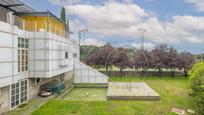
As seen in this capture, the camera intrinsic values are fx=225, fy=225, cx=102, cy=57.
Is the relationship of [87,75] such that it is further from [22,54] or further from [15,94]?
[15,94]

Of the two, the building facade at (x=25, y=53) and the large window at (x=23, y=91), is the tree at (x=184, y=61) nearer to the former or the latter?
the building facade at (x=25, y=53)

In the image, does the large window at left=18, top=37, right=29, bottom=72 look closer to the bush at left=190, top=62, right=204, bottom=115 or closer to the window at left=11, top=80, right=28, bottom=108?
the window at left=11, top=80, right=28, bottom=108

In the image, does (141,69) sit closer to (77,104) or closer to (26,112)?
(77,104)

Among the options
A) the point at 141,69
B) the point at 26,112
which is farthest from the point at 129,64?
the point at 26,112

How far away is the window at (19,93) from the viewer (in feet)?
46.8

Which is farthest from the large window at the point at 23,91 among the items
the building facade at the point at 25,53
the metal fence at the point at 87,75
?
the metal fence at the point at 87,75

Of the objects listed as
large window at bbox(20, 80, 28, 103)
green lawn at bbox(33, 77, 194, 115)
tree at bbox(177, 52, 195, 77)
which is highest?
tree at bbox(177, 52, 195, 77)

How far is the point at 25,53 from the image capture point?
15.9m

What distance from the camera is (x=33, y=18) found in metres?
18.0

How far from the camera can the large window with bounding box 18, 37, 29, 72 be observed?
14.9m

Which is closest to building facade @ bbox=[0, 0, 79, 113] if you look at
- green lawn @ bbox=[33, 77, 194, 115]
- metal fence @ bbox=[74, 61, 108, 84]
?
green lawn @ bbox=[33, 77, 194, 115]

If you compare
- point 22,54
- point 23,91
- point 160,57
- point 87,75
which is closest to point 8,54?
point 22,54

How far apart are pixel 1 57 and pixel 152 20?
30.0 m

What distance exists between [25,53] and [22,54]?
0.44 meters
